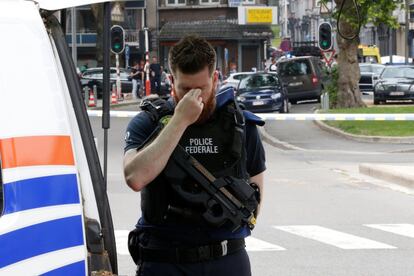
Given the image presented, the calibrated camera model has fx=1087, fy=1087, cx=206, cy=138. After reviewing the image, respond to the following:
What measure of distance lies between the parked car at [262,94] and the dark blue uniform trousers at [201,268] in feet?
95.1

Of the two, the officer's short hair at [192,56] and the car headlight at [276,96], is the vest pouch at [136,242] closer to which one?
the officer's short hair at [192,56]

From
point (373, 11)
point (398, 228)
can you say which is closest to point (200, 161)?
point (398, 228)

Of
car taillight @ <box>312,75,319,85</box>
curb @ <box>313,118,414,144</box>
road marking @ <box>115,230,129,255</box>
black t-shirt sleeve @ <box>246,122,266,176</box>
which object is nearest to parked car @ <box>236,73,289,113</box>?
curb @ <box>313,118,414,144</box>

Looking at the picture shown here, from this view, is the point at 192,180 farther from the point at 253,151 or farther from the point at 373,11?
the point at 373,11

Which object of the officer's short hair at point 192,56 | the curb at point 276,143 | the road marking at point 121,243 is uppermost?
the officer's short hair at point 192,56

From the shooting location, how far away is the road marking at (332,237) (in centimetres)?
1084

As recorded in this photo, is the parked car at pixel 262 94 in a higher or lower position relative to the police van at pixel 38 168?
lower

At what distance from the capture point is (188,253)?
13.9 ft

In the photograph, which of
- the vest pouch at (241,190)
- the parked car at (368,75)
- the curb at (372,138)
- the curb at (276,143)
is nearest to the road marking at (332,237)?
the vest pouch at (241,190)

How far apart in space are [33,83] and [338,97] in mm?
32244

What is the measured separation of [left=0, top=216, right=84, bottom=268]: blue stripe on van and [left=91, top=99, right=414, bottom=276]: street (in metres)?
6.01

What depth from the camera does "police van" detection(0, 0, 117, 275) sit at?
10.6ft

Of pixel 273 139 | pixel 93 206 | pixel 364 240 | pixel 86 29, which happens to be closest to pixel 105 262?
pixel 93 206

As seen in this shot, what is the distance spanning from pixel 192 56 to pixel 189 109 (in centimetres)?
24
